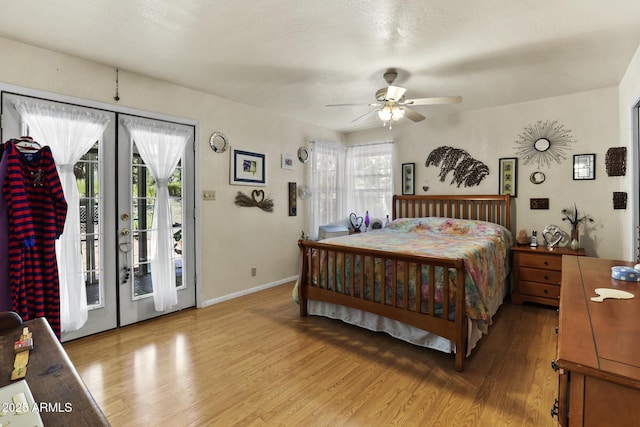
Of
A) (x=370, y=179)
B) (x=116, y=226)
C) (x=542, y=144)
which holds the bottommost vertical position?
(x=116, y=226)

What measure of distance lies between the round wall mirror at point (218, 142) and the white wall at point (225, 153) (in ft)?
0.18

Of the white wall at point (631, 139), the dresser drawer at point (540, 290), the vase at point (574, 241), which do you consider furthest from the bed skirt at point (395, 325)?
the white wall at point (631, 139)

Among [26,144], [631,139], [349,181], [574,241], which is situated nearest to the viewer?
[26,144]

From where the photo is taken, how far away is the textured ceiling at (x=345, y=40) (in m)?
1.98

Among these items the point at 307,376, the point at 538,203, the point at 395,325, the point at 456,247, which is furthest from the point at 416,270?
the point at 538,203

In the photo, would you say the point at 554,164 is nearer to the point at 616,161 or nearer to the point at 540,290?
the point at 616,161

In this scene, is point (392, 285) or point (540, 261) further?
point (540, 261)

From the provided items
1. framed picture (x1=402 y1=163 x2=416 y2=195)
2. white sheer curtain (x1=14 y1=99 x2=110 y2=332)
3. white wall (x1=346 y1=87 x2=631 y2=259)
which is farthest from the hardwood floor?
framed picture (x1=402 y1=163 x2=416 y2=195)

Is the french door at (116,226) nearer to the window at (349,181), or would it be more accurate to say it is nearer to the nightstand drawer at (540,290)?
the window at (349,181)

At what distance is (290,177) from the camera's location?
183 inches

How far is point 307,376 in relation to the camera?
221cm

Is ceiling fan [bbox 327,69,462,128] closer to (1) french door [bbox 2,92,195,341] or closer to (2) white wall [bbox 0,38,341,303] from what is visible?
(2) white wall [bbox 0,38,341,303]

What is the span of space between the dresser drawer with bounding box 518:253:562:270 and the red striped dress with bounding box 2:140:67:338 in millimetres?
4441

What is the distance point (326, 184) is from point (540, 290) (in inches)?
125
